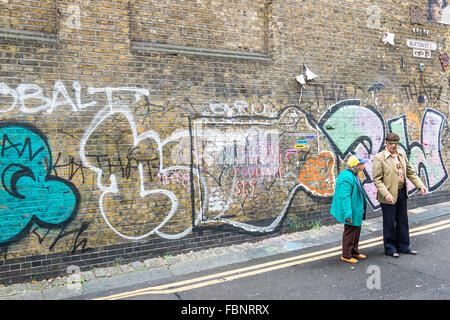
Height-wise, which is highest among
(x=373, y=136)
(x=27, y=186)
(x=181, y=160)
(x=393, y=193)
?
(x=373, y=136)

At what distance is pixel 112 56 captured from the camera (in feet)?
18.8

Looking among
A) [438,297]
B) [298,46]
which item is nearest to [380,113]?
[298,46]

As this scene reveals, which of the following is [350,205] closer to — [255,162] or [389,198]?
[389,198]

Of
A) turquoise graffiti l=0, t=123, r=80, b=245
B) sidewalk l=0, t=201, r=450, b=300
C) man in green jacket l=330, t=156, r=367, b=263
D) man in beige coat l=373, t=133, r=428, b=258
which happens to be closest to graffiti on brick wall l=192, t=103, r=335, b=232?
sidewalk l=0, t=201, r=450, b=300

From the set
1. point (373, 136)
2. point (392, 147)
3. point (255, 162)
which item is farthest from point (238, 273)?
point (373, 136)

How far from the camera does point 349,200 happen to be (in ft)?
18.1

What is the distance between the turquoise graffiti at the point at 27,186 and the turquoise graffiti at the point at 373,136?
5.29 metres

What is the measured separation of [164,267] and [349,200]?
3.08 m

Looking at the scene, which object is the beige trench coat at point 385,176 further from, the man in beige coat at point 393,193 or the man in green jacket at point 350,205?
the man in green jacket at point 350,205

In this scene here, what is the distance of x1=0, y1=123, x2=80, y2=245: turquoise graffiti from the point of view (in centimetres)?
511

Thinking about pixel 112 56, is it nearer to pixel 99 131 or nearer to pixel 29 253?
pixel 99 131
